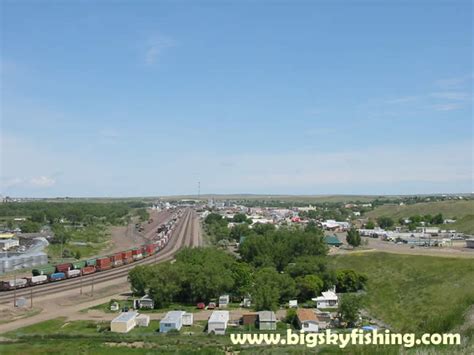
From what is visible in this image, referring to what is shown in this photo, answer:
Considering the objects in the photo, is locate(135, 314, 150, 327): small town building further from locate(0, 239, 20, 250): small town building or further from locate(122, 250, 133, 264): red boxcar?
locate(0, 239, 20, 250): small town building

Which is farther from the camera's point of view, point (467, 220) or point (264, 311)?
point (467, 220)

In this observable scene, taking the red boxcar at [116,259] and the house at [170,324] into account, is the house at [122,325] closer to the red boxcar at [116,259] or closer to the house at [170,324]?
the house at [170,324]

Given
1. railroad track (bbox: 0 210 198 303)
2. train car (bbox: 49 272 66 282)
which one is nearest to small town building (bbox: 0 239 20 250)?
railroad track (bbox: 0 210 198 303)

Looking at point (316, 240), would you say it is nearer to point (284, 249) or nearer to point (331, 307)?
point (284, 249)

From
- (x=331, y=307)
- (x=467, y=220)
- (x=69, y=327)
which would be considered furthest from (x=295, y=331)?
(x=467, y=220)

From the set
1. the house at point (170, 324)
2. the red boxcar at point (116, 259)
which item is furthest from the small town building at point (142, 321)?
the red boxcar at point (116, 259)

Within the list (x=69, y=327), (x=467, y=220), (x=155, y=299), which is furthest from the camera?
(x=467, y=220)
